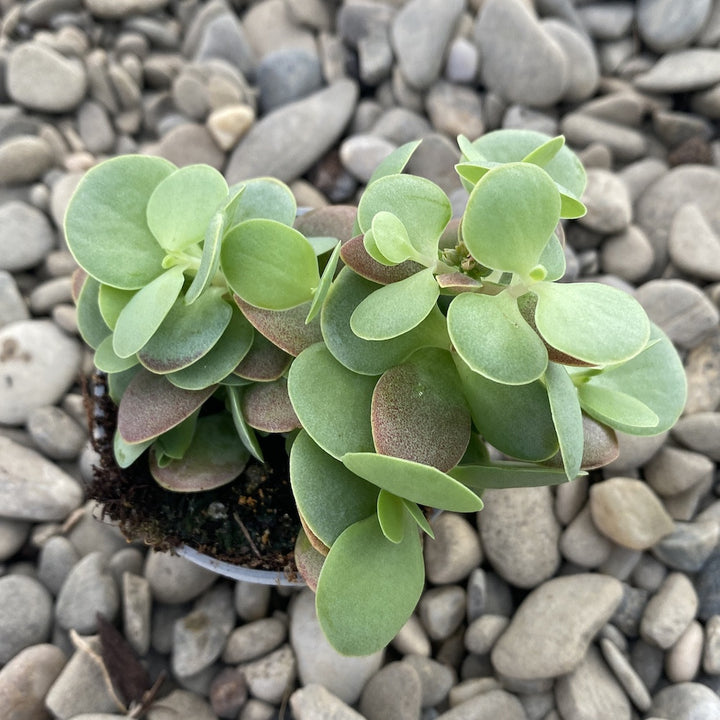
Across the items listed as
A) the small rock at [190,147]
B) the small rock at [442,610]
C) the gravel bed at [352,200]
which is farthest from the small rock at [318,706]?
the small rock at [190,147]

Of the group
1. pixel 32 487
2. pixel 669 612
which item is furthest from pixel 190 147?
pixel 669 612

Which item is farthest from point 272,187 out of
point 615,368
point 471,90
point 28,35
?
point 28,35

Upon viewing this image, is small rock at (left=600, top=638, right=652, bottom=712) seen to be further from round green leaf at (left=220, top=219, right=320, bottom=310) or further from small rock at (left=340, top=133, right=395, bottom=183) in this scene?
small rock at (left=340, top=133, right=395, bottom=183)

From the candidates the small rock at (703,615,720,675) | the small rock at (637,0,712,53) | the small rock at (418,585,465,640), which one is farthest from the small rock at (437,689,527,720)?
the small rock at (637,0,712,53)

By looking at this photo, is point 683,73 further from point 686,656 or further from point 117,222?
point 117,222

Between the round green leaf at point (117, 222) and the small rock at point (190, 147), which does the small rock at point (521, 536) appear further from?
the small rock at point (190, 147)

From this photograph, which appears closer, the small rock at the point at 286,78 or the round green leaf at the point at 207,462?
the round green leaf at the point at 207,462
